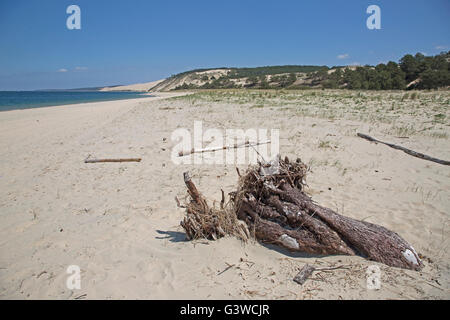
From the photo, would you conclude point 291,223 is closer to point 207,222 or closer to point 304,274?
point 304,274

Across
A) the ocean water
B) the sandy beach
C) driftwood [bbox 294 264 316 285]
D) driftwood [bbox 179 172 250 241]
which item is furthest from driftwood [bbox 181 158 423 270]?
the ocean water

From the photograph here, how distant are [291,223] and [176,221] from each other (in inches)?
77.8

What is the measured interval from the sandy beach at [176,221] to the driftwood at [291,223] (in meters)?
0.13

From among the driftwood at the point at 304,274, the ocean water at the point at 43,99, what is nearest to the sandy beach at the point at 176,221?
the driftwood at the point at 304,274

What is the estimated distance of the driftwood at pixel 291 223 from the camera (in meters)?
2.84

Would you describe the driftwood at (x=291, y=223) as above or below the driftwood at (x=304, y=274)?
above

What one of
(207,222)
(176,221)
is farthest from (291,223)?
(176,221)

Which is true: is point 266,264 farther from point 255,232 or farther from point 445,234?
point 445,234

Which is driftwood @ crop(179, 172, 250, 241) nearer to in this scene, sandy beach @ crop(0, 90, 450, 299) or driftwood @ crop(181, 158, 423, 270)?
driftwood @ crop(181, 158, 423, 270)

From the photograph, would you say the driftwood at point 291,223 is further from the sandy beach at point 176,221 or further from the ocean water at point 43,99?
the ocean water at point 43,99

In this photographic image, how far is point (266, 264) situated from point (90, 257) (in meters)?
2.24

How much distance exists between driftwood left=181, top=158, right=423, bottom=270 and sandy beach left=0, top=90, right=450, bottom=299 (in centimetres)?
13

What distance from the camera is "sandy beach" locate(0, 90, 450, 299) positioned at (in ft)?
8.62

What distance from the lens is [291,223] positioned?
312 centimetres
